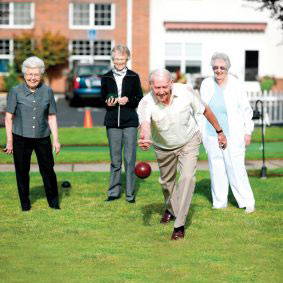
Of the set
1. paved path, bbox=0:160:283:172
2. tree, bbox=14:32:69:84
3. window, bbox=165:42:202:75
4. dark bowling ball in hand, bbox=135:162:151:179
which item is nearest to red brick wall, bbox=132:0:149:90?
window, bbox=165:42:202:75

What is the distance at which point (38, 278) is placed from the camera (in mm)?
7934

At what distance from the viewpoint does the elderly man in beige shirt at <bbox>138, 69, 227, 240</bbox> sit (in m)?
9.49

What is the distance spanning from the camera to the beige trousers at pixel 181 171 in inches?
387

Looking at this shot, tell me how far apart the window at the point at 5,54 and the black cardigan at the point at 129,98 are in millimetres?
34180

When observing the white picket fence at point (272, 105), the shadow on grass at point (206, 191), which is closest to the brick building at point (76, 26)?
the white picket fence at point (272, 105)

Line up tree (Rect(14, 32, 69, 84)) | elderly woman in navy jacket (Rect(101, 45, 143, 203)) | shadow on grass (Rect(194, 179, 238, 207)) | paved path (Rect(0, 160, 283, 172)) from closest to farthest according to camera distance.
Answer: elderly woman in navy jacket (Rect(101, 45, 143, 203))
shadow on grass (Rect(194, 179, 238, 207))
paved path (Rect(0, 160, 283, 172))
tree (Rect(14, 32, 69, 84))

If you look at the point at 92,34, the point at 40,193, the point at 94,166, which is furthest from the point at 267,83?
the point at 40,193

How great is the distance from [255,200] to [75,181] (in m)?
3.25

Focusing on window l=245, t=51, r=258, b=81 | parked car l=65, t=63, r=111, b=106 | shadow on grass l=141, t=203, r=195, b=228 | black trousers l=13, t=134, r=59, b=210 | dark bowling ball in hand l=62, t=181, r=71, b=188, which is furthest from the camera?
window l=245, t=51, r=258, b=81

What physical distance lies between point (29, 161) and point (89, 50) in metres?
34.8

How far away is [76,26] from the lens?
152ft

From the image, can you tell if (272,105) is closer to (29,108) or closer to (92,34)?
(92,34)

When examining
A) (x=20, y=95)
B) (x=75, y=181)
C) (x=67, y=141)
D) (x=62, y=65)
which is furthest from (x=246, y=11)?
(x=20, y=95)

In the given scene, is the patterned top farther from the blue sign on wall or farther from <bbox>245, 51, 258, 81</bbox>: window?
<bbox>245, 51, 258, 81</bbox>: window
